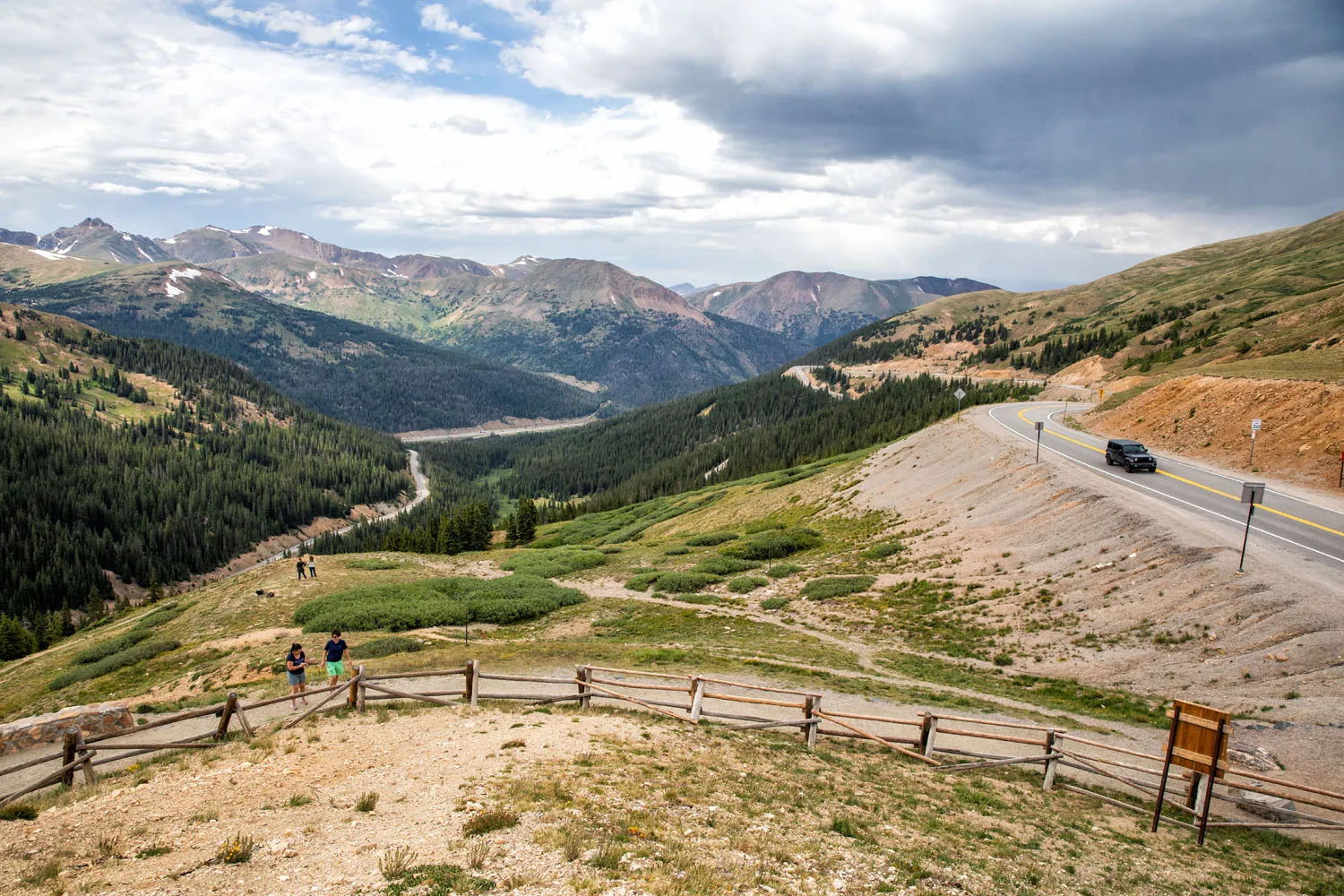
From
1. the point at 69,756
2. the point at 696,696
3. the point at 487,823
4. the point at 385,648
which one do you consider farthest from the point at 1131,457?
the point at 69,756

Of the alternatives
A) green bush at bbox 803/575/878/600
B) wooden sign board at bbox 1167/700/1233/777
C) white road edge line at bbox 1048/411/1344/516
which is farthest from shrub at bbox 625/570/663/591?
white road edge line at bbox 1048/411/1344/516

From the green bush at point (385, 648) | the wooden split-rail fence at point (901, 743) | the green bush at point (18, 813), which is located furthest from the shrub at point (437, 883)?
the green bush at point (385, 648)

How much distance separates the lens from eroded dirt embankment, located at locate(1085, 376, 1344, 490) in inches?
1613

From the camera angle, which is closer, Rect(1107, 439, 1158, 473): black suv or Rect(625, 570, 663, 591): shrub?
Rect(1107, 439, 1158, 473): black suv

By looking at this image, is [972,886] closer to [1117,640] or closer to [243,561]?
[1117,640]

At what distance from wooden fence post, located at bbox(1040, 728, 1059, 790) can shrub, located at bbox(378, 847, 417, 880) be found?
16.6 m

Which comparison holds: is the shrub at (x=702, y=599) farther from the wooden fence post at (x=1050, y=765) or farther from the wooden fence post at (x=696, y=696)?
the wooden fence post at (x=1050, y=765)

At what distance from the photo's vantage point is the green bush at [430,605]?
41625 mm

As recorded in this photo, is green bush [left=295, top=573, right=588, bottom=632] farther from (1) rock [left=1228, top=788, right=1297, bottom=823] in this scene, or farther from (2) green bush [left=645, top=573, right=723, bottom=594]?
(1) rock [left=1228, top=788, right=1297, bottom=823]

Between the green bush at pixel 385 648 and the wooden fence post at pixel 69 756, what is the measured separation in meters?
17.3

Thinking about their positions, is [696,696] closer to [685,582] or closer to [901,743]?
[901,743]

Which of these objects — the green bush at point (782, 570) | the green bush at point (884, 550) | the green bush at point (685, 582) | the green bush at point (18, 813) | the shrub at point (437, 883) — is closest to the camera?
the shrub at point (437, 883)

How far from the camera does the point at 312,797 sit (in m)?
14.2

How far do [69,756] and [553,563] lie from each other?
49466mm
